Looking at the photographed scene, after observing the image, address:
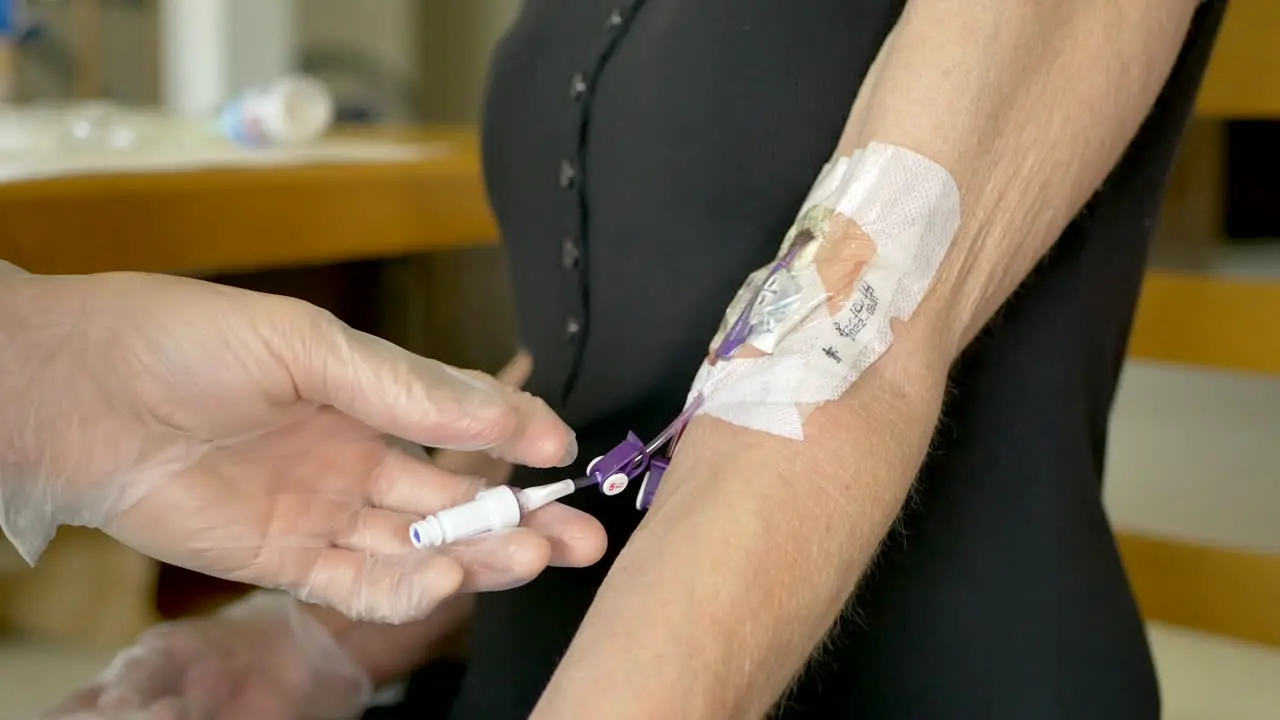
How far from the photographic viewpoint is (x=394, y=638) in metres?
0.81

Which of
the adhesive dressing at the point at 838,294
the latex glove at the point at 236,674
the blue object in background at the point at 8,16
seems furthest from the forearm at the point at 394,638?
the blue object in background at the point at 8,16

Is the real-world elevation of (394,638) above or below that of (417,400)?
below

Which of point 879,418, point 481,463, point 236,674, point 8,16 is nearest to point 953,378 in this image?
point 879,418

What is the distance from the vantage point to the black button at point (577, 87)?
666mm

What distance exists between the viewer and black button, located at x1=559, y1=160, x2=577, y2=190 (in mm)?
668

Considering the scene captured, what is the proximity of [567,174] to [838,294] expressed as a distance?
0.23 metres

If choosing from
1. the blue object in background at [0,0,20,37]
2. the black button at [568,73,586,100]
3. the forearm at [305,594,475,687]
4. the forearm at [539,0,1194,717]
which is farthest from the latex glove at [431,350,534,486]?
the blue object in background at [0,0,20,37]

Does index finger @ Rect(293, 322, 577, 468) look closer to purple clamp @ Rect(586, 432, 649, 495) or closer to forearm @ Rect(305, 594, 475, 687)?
purple clamp @ Rect(586, 432, 649, 495)

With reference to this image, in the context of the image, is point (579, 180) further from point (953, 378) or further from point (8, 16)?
point (8, 16)

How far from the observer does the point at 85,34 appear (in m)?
1.77

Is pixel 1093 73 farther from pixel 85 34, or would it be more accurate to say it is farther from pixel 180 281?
pixel 85 34

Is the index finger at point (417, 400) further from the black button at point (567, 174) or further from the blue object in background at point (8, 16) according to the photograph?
the blue object in background at point (8, 16)

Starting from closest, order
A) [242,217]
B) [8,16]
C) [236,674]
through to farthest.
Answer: [236,674]
[242,217]
[8,16]

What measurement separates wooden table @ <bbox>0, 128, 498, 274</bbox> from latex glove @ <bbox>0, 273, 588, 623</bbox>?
27cm
